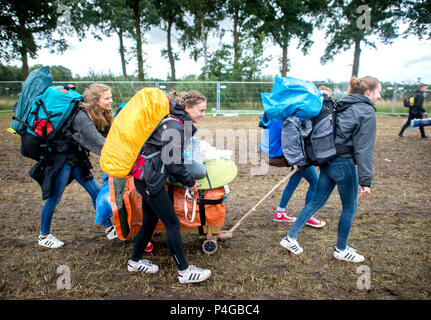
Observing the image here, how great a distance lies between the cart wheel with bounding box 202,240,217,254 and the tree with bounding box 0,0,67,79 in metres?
22.7

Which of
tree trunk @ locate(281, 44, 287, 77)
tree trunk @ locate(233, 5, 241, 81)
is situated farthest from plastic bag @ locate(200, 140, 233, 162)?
tree trunk @ locate(281, 44, 287, 77)

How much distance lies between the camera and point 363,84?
2.64 meters

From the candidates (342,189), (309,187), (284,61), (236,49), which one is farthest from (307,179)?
(284,61)

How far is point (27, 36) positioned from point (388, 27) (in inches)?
1138

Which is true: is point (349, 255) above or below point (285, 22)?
below

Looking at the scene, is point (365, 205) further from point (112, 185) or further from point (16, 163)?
point (16, 163)

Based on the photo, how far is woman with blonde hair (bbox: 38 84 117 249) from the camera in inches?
111

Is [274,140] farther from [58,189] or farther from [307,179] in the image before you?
[58,189]

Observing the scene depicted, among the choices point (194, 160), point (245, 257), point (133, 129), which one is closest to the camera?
point (133, 129)

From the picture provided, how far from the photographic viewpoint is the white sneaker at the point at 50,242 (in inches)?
124

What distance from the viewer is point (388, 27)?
80.2ft

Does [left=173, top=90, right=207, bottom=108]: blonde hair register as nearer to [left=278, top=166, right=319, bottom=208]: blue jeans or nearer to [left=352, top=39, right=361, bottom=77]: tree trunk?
Answer: [left=278, top=166, right=319, bottom=208]: blue jeans

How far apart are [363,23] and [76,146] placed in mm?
27393

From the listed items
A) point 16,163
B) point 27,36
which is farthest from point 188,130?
point 27,36
